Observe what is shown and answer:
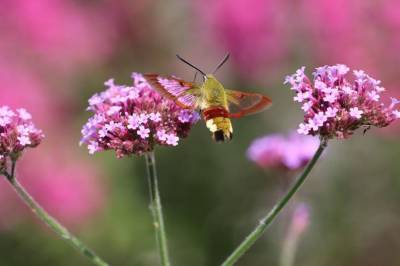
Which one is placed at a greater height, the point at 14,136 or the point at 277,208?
the point at 14,136

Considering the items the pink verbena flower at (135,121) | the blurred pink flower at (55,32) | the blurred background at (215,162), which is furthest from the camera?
the blurred pink flower at (55,32)

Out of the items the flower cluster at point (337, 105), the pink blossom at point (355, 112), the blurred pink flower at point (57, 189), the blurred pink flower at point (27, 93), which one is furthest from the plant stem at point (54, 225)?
the blurred pink flower at point (27, 93)

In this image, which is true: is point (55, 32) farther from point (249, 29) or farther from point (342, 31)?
point (342, 31)

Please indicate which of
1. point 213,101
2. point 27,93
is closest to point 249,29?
point 27,93

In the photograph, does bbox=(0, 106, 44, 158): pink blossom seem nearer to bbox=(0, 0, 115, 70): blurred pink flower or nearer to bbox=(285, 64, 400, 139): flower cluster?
bbox=(285, 64, 400, 139): flower cluster

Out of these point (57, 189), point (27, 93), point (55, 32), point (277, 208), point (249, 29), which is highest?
point (55, 32)

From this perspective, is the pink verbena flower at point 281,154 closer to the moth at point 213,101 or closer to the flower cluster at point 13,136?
the moth at point 213,101

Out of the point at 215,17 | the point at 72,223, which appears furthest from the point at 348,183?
the point at 72,223
